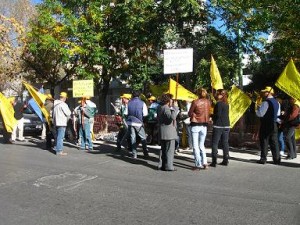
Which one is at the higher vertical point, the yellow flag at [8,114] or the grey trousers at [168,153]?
the yellow flag at [8,114]

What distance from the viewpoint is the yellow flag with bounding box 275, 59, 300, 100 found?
10.3 meters

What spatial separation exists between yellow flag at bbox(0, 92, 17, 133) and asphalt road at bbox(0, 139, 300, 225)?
414 centimetres

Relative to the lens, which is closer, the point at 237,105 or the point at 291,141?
the point at 291,141

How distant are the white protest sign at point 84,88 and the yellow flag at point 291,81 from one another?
20.9ft

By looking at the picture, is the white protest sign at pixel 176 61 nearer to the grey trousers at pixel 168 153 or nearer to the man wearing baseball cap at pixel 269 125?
the man wearing baseball cap at pixel 269 125

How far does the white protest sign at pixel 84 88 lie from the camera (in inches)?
569

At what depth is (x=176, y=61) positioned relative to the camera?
457 inches

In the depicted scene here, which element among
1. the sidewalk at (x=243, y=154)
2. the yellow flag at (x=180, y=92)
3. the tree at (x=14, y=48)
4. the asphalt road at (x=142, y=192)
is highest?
the tree at (x=14, y=48)

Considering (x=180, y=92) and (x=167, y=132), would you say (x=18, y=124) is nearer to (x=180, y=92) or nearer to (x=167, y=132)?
(x=180, y=92)

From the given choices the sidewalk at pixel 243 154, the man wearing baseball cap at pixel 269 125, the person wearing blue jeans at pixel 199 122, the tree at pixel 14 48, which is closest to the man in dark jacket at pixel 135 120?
the sidewalk at pixel 243 154

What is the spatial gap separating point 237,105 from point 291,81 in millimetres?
1994

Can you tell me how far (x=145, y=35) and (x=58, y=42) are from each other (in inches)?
190

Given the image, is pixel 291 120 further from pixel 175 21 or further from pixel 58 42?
pixel 58 42

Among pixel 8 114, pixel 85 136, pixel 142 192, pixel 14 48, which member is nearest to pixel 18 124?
pixel 8 114
